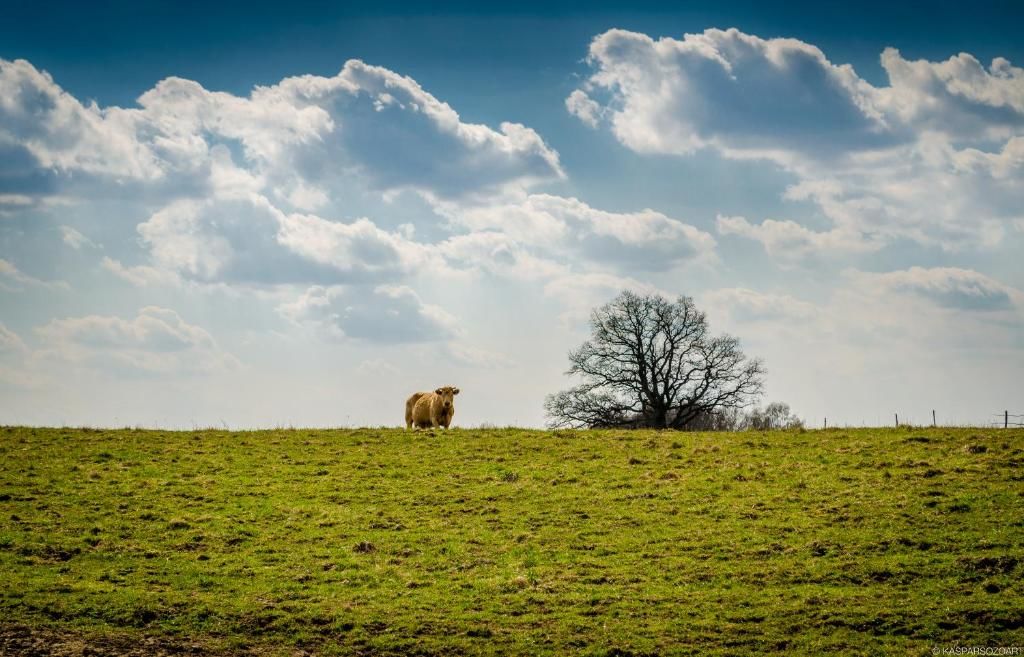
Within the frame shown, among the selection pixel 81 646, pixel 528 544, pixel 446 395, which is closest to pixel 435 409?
pixel 446 395

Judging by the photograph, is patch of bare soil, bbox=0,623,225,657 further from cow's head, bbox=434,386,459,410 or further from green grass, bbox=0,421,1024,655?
cow's head, bbox=434,386,459,410

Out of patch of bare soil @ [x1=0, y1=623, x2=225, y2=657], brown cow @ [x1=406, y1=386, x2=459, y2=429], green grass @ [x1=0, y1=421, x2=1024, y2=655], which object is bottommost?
patch of bare soil @ [x1=0, y1=623, x2=225, y2=657]

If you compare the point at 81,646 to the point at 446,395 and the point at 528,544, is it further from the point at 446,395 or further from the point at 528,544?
the point at 446,395

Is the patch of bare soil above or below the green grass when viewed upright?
below

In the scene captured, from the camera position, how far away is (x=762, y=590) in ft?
58.3

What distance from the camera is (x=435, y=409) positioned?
3594 centimetres

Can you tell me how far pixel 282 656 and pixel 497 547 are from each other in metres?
6.38

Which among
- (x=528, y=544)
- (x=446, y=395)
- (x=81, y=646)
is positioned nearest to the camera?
(x=81, y=646)

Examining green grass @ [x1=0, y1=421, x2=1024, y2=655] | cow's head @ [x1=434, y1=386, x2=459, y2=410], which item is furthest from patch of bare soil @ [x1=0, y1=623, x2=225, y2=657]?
cow's head @ [x1=434, y1=386, x2=459, y2=410]

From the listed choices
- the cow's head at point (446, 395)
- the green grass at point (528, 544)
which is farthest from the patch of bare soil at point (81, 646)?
the cow's head at point (446, 395)

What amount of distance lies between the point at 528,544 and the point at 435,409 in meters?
15.3

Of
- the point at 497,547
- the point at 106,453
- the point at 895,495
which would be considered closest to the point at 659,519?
the point at 497,547

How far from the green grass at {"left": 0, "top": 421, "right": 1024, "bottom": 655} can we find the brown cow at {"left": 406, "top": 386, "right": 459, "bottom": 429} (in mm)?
4803

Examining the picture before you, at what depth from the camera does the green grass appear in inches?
645
